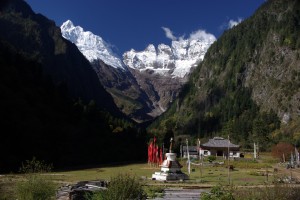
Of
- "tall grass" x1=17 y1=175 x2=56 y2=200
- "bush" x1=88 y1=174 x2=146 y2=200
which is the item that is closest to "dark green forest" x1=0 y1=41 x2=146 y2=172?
"tall grass" x1=17 y1=175 x2=56 y2=200

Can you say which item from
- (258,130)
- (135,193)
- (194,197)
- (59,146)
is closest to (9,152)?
(59,146)

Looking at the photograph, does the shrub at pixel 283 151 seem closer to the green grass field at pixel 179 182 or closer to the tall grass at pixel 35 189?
the green grass field at pixel 179 182

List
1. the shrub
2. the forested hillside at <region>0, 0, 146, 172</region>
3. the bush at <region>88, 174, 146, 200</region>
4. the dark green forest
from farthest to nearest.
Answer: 1. the shrub
2. the dark green forest
3. the forested hillside at <region>0, 0, 146, 172</region>
4. the bush at <region>88, 174, 146, 200</region>

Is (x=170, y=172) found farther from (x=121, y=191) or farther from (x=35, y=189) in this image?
(x=121, y=191)

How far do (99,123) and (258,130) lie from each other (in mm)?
56983

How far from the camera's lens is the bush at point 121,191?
19500mm

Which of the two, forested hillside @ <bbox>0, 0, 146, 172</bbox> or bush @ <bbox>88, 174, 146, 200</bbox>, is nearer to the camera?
bush @ <bbox>88, 174, 146, 200</bbox>

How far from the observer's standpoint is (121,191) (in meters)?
20.0

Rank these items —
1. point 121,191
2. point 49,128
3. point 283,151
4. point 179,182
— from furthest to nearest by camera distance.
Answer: point 283,151, point 49,128, point 179,182, point 121,191

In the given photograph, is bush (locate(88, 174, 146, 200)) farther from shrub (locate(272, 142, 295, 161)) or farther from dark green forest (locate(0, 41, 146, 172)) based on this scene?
shrub (locate(272, 142, 295, 161))

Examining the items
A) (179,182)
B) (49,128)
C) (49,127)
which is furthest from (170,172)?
(49,127)

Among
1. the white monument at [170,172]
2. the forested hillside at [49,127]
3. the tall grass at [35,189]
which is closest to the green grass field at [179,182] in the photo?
the white monument at [170,172]

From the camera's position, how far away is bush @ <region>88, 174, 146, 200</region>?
64.0 ft

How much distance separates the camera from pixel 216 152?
141125 mm
